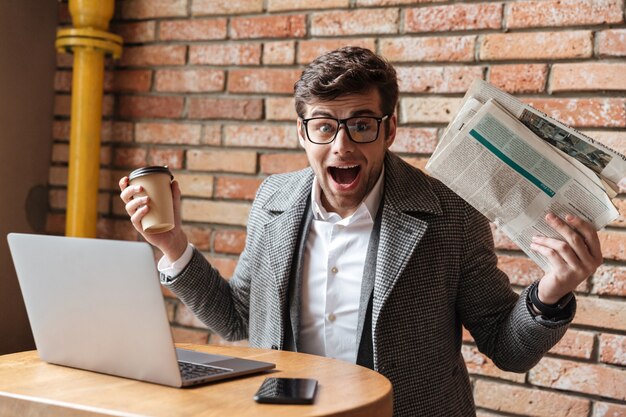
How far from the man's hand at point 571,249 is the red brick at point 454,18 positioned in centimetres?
79

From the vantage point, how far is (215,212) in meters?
2.40

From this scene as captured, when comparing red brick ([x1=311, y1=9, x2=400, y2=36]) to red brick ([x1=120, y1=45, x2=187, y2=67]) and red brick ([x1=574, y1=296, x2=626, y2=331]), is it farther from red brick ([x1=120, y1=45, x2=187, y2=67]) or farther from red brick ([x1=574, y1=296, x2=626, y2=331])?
red brick ([x1=574, y1=296, x2=626, y2=331])

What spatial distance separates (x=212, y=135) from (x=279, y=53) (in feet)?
1.09

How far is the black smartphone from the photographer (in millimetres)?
1045

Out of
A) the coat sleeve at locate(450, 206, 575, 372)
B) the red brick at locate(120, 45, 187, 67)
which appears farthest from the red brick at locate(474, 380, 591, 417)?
the red brick at locate(120, 45, 187, 67)

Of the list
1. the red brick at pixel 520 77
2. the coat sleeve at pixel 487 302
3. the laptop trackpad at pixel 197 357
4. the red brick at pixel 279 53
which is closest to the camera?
the laptop trackpad at pixel 197 357

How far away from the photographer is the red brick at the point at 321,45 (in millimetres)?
2172

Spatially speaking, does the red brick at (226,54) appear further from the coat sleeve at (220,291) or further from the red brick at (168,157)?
the coat sleeve at (220,291)

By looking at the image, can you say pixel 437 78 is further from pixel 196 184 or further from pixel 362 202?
pixel 196 184

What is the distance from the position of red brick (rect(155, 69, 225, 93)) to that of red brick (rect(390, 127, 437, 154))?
610mm

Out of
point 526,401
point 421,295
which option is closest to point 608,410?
point 526,401

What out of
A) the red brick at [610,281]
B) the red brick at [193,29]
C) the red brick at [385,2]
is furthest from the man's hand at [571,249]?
the red brick at [193,29]

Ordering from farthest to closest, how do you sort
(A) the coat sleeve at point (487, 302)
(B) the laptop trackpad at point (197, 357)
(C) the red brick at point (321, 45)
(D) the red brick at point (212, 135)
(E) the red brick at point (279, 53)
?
(D) the red brick at point (212, 135) → (E) the red brick at point (279, 53) → (C) the red brick at point (321, 45) → (A) the coat sleeve at point (487, 302) → (B) the laptop trackpad at point (197, 357)

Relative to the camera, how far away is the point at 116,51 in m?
2.45
